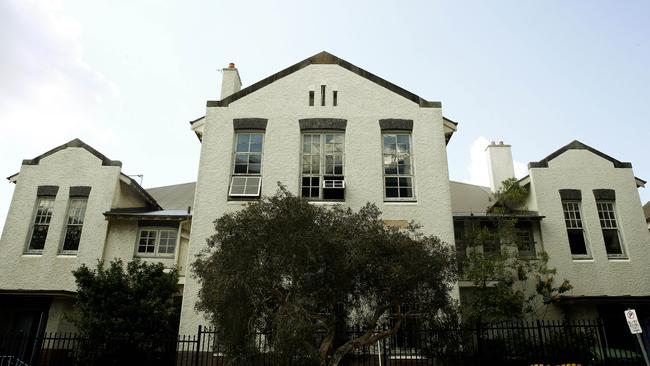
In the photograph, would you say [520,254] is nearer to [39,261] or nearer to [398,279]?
[398,279]

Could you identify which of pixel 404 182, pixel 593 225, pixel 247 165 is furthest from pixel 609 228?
pixel 247 165

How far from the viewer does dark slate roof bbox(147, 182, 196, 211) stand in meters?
24.1

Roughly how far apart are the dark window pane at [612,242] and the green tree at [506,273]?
9.55 feet

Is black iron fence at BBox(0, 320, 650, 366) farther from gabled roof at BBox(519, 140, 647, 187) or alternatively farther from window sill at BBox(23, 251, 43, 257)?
gabled roof at BBox(519, 140, 647, 187)

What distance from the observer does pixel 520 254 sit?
733 inches

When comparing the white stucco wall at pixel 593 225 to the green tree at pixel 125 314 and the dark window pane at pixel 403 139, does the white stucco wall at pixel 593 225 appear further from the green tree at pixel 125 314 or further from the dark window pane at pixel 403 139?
the green tree at pixel 125 314

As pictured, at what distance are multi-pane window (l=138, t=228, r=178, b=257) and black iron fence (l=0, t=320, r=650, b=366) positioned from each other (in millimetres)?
4565

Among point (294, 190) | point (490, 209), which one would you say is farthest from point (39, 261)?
point (490, 209)

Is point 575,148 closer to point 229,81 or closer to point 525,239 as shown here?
point 525,239

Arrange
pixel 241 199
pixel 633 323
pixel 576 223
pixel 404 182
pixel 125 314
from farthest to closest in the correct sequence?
pixel 576 223 → pixel 404 182 → pixel 241 199 → pixel 125 314 → pixel 633 323

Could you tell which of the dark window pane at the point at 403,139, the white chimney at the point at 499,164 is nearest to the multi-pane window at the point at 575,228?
the white chimney at the point at 499,164

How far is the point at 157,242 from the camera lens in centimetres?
1930

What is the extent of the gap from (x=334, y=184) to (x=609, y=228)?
11.4 meters

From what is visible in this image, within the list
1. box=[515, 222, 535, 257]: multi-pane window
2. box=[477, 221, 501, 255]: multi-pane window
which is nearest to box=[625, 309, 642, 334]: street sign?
box=[477, 221, 501, 255]: multi-pane window
